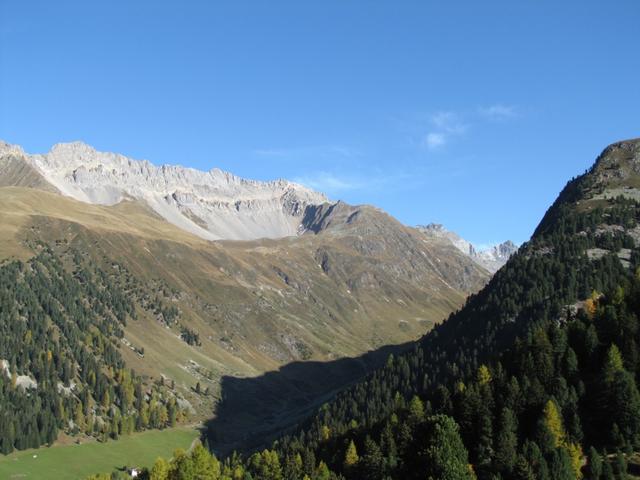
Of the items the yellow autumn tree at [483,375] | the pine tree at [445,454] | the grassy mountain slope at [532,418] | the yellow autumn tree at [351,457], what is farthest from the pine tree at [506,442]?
the yellow autumn tree at [351,457]

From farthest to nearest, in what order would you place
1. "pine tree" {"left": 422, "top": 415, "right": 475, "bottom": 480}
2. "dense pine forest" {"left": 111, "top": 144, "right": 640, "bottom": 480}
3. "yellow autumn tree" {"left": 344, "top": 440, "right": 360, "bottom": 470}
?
"yellow autumn tree" {"left": 344, "top": 440, "right": 360, "bottom": 470}, "dense pine forest" {"left": 111, "top": 144, "right": 640, "bottom": 480}, "pine tree" {"left": 422, "top": 415, "right": 475, "bottom": 480}

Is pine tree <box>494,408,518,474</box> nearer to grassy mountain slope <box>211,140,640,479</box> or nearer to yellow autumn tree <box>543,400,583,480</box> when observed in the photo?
grassy mountain slope <box>211,140,640,479</box>

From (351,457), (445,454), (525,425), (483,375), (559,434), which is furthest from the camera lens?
(351,457)

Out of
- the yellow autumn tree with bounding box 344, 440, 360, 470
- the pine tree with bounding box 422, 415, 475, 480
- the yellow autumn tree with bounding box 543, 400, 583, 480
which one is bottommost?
the yellow autumn tree with bounding box 344, 440, 360, 470

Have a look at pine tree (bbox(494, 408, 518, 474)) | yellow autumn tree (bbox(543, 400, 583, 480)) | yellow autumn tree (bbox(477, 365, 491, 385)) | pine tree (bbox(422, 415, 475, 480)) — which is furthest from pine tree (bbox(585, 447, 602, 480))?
yellow autumn tree (bbox(477, 365, 491, 385))

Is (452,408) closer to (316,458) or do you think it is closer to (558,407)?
A: (558,407)

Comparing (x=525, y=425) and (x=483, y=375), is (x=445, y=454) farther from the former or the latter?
(x=483, y=375)

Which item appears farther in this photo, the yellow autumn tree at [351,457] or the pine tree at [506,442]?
the yellow autumn tree at [351,457]

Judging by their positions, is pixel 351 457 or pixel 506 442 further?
pixel 351 457

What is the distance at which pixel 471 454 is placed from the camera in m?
102

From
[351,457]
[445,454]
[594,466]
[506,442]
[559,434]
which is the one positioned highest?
[559,434]

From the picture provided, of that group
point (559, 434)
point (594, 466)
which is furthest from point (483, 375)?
point (594, 466)

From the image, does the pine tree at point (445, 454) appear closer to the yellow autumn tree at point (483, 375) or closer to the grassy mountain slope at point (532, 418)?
the grassy mountain slope at point (532, 418)

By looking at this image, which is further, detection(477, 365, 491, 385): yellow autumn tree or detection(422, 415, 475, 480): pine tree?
detection(477, 365, 491, 385): yellow autumn tree
